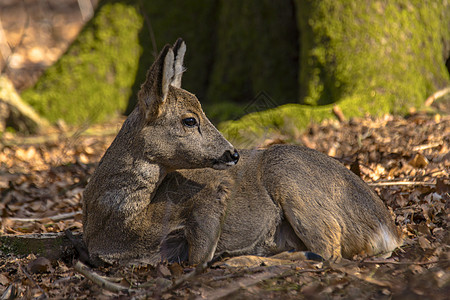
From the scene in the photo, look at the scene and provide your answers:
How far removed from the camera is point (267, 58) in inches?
393

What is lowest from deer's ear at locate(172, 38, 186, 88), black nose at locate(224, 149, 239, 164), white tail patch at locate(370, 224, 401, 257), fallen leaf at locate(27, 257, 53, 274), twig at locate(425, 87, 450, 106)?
fallen leaf at locate(27, 257, 53, 274)

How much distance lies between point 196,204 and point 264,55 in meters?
5.97

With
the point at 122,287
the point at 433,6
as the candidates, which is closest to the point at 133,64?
the point at 433,6

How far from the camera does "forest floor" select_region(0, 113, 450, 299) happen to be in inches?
133

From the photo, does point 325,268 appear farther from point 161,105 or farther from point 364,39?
point 364,39

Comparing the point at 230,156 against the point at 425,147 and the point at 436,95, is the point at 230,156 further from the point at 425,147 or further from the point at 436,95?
the point at 436,95

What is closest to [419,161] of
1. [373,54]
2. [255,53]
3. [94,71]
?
[373,54]

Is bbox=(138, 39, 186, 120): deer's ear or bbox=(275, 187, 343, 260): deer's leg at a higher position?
bbox=(138, 39, 186, 120): deer's ear

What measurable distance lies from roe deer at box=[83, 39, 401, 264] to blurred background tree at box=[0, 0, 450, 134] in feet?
7.78

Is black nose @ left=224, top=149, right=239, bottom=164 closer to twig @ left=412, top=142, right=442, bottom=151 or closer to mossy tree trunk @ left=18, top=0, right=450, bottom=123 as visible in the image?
mossy tree trunk @ left=18, top=0, right=450, bottom=123

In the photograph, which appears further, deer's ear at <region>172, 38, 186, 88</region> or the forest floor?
deer's ear at <region>172, 38, 186, 88</region>

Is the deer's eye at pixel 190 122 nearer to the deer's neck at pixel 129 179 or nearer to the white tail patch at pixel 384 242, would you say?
the deer's neck at pixel 129 179

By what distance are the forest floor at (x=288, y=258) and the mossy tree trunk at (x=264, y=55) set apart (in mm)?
689

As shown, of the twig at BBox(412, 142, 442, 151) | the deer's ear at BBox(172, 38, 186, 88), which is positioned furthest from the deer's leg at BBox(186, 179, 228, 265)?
the twig at BBox(412, 142, 442, 151)
